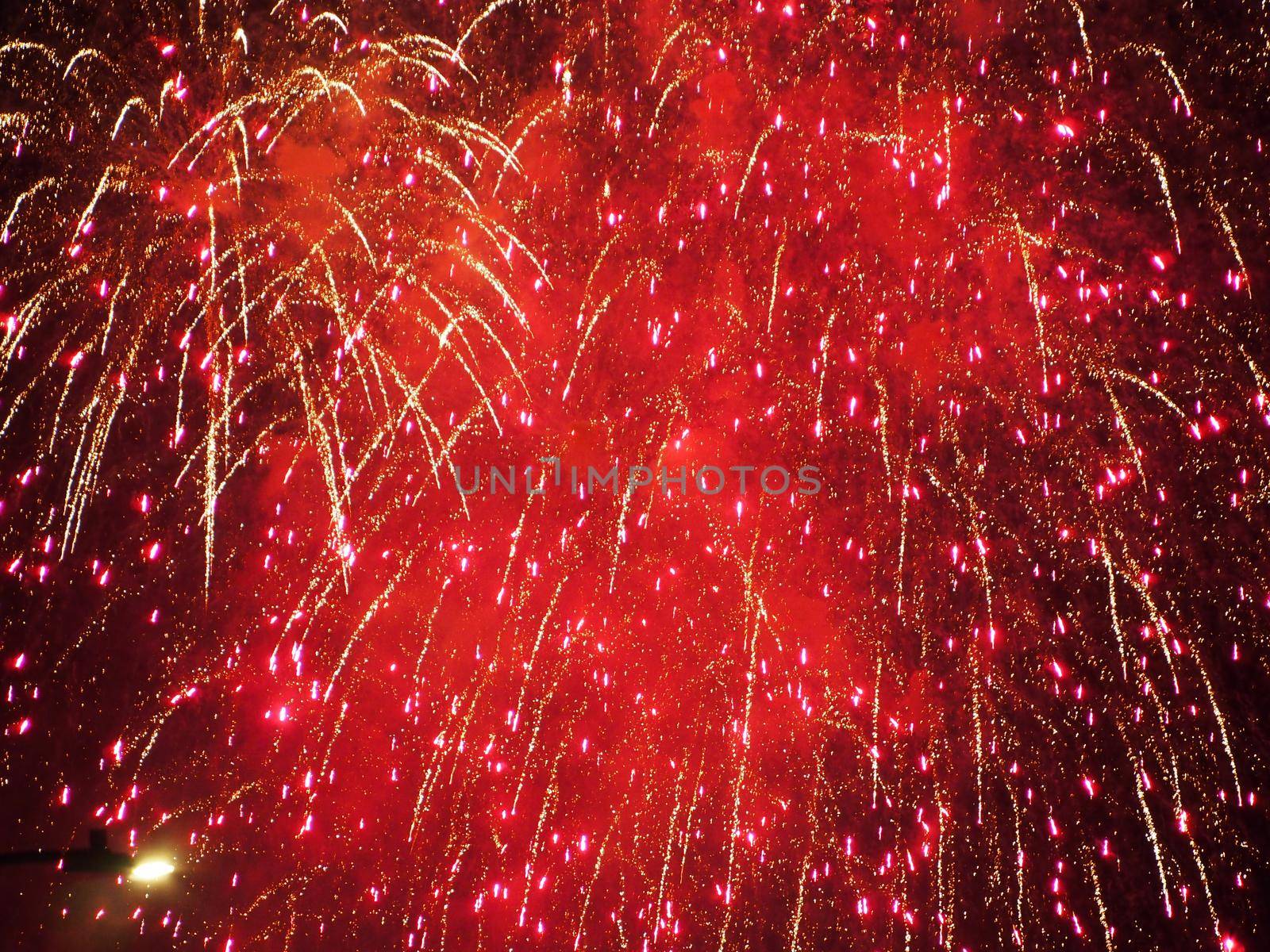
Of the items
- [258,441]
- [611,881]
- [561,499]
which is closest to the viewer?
[258,441]

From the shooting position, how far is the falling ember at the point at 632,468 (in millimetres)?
3102

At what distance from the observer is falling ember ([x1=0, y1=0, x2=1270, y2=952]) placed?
3102mm

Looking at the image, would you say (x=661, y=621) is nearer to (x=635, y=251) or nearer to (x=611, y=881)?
(x=611, y=881)

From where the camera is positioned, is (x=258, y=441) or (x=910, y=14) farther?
(x=910, y=14)

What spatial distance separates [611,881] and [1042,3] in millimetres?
3656

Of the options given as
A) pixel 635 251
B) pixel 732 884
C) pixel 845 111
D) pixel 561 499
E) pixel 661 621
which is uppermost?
pixel 845 111

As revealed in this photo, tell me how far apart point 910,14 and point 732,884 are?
3435 mm

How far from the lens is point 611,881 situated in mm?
3621

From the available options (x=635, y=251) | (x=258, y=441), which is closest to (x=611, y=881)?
(x=258, y=441)

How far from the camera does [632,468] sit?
346cm

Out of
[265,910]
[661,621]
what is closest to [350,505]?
[661,621]

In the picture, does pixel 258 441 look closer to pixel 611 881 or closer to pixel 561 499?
pixel 561 499

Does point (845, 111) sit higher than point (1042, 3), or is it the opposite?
point (1042, 3)

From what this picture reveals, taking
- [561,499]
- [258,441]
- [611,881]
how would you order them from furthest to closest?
[611,881] < [561,499] < [258,441]
